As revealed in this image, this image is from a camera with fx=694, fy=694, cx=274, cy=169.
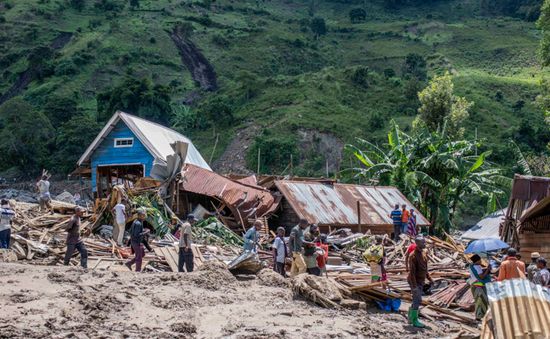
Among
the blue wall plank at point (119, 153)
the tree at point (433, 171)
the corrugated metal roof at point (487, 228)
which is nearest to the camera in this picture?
the blue wall plank at point (119, 153)

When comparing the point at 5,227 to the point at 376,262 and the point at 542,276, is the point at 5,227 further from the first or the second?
the point at 542,276

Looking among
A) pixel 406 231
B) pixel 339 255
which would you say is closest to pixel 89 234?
pixel 339 255

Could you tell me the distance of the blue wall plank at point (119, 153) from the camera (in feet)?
92.1

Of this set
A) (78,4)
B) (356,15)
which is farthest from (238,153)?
(356,15)

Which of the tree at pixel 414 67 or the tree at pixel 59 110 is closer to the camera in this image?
the tree at pixel 59 110

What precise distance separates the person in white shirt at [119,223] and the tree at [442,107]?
79.7 ft

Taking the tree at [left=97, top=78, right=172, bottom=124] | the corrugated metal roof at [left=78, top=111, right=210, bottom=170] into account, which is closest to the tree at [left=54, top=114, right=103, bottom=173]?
the tree at [left=97, top=78, right=172, bottom=124]

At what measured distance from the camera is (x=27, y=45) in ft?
288

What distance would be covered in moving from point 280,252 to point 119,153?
1500 centimetres

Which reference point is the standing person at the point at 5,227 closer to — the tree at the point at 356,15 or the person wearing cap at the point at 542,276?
the person wearing cap at the point at 542,276

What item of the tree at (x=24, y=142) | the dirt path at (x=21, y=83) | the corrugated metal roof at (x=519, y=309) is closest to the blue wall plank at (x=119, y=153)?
the corrugated metal roof at (x=519, y=309)

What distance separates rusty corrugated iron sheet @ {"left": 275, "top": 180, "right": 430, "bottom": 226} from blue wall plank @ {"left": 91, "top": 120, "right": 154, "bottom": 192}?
6213mm

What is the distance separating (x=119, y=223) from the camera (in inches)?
726

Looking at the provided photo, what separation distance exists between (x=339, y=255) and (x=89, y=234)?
7.18 m
